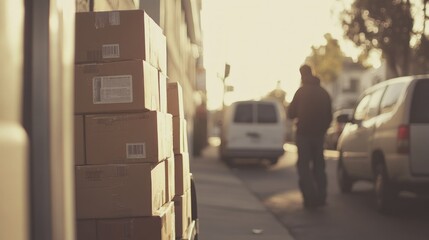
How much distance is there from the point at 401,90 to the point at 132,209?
19.1ft

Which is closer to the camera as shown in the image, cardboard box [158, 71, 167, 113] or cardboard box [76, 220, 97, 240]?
cardboard box [76, 220, 97, 240]

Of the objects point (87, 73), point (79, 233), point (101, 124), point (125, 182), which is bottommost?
point (79, 233)

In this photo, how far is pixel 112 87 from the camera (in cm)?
373

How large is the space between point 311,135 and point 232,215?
153cm

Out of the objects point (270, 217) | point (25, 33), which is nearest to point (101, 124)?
point (25, 33)

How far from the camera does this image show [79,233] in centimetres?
365

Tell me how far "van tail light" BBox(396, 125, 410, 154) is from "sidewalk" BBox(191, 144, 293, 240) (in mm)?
1626

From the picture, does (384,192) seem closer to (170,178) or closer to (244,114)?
(170,178)

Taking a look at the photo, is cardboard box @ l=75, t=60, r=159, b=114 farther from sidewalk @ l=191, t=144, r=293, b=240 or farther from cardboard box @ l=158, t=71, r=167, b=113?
sidewalk @ l=191, t=144, r=293, b=240

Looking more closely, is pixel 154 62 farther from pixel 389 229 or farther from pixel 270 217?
pixel 270 217

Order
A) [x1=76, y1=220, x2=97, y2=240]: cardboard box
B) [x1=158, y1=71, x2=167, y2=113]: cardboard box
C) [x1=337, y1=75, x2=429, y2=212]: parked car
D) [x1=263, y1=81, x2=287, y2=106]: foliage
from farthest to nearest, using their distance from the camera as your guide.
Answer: [x1=263, y1=81, x2=287, y2=106]: foliage
[x1=337, y1=75, x2=429, y2=212]: parked car
[x1=158, y1=71, x2=167, y2=113]: cardboard box
[x1=76, y1=220, x2=97, y2=240]: cardboard box

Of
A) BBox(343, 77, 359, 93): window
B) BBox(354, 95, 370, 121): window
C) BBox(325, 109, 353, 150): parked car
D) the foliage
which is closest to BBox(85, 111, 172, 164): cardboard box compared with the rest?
BBox(354, 95, 370, 121): window

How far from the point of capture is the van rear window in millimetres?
8250

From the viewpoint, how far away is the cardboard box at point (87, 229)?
143 inches
